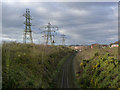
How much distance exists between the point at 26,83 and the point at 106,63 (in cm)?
1151

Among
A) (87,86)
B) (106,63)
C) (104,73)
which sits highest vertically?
(106,63)

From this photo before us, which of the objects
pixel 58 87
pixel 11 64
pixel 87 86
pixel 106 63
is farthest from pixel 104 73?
pixel 11 64

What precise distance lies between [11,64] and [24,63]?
203cm

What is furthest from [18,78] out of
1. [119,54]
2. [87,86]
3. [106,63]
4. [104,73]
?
[119,54]

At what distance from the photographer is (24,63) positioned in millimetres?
13875

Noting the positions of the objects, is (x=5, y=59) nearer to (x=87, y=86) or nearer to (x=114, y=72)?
(x=87, y=86)

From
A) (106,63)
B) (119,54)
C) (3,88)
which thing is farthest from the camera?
(119,54)

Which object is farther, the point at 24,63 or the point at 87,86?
the point at 24,63

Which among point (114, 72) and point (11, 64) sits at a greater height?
point (11, 64)

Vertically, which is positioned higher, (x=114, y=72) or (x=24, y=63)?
(x=24, y=63)

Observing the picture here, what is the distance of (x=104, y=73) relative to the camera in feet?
47.6

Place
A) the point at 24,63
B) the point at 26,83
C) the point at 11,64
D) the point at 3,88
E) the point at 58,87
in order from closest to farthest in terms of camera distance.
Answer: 1. the point at 3,88
2. the point at 26,83
3. the point at 58,87
4. the point at 11,64
5. the point at 24,63

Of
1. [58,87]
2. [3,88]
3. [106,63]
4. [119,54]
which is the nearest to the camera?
[3,88]

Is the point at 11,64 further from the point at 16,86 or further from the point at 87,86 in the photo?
the point at 87,86
